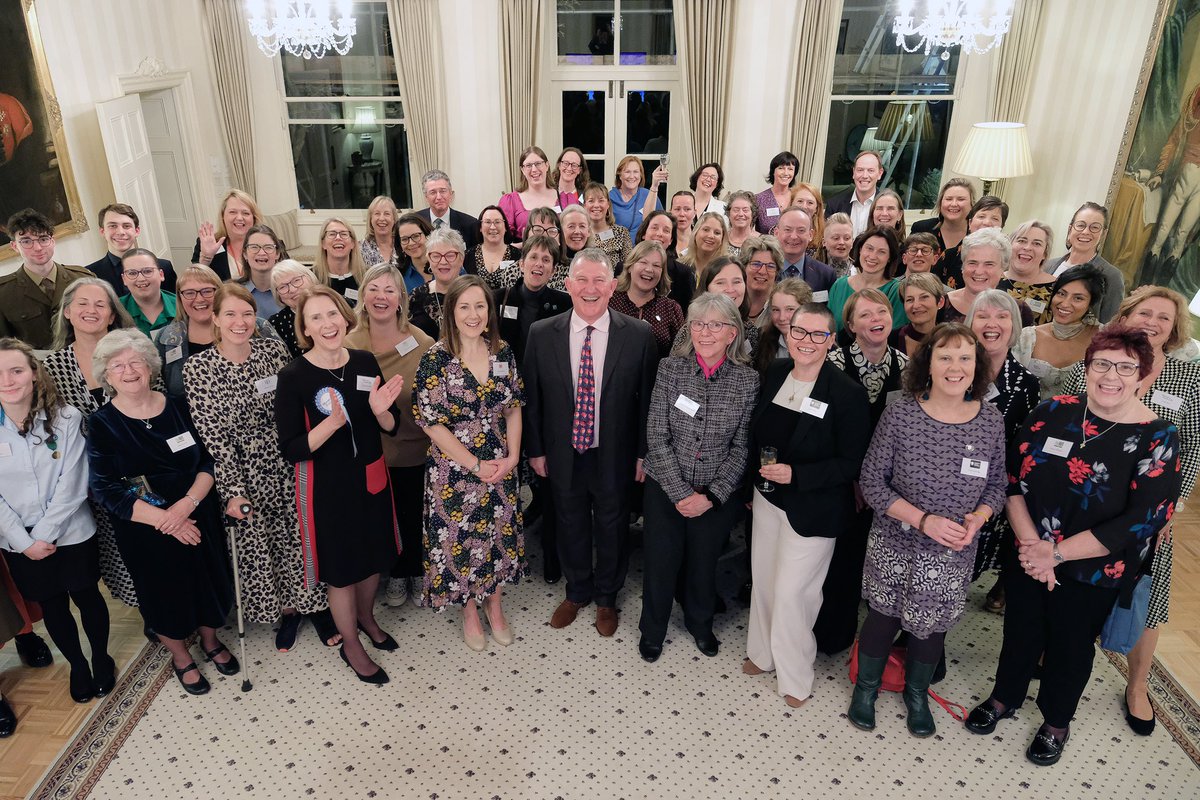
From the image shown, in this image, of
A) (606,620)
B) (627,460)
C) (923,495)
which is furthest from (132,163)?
(923,495)

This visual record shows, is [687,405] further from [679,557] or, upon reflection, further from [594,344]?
[679,557]

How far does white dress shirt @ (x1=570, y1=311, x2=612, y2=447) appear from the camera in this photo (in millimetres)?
3314

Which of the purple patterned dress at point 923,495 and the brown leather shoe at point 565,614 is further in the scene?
the brown leather shoe at point 565,614

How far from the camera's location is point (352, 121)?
345 inches

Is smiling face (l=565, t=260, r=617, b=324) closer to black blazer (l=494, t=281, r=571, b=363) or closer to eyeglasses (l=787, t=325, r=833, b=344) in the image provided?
black blazer (l=494, t=281, r=571, b=363)

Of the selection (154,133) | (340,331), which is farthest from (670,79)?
(340,331)

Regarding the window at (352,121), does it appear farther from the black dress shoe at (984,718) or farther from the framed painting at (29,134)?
the black dress shoe at (984,718)

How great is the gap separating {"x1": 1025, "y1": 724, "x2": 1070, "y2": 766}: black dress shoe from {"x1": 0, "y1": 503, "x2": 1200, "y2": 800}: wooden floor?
3.00ft

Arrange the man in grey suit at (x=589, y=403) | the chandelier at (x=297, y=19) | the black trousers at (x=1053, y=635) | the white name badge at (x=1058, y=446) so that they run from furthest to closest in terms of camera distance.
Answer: the chandelier at (x=297, y=19)
the man in grey suit at (x=589, y=403)
the black trousers at (x=1053, y=635)
the white name badge at (x=1058, y=446)

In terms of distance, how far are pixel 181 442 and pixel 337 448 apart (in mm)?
622

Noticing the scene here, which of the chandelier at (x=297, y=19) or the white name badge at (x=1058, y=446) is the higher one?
the chandelier at (x=297, y=19)

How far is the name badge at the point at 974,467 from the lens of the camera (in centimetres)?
271

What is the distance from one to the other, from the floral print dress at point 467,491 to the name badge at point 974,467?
1814mm

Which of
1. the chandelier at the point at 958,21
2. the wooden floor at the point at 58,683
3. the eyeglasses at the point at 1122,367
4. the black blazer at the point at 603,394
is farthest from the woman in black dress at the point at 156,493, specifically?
the chandelier at the point at 958,21
